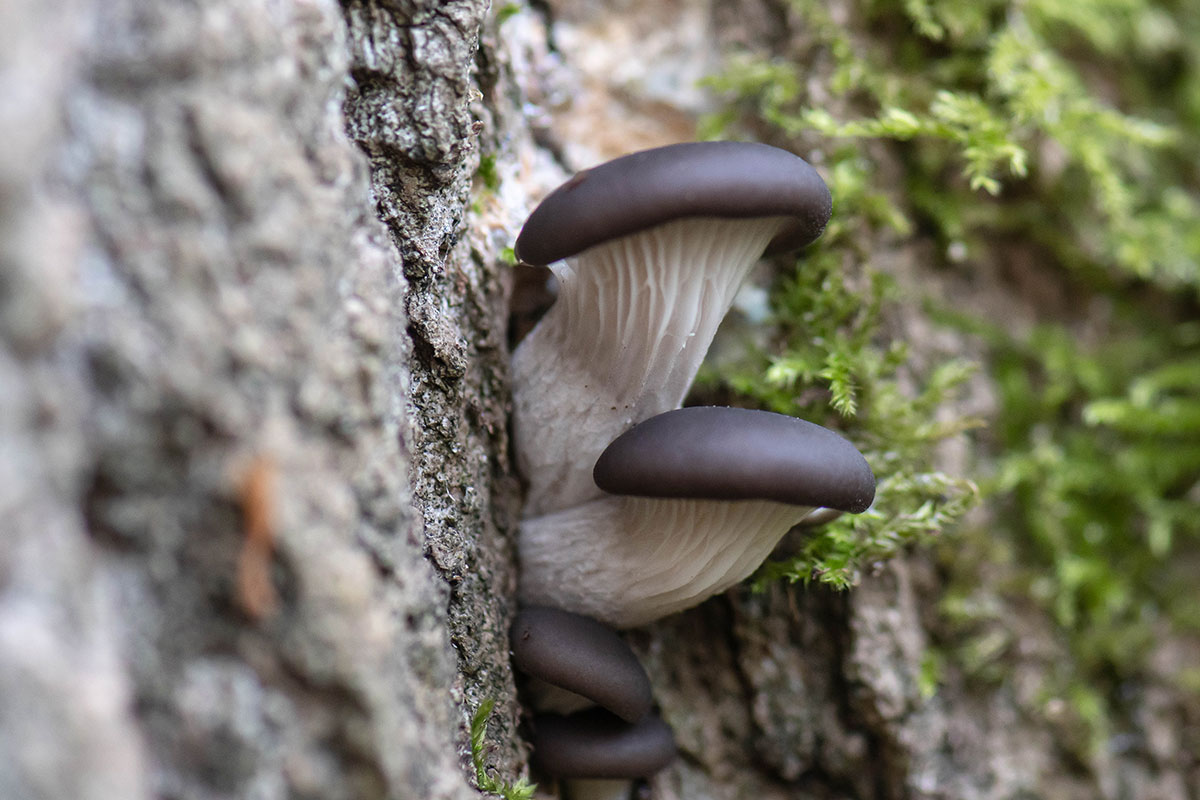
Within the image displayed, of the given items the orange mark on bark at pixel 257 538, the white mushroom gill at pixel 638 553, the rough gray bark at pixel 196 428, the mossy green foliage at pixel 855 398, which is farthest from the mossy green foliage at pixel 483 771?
the mossy green foliage at pixel 855 398

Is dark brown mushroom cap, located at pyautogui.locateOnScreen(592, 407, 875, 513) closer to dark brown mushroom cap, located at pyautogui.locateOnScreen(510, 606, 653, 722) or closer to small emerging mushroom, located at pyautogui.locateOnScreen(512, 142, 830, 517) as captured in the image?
small emerging mushroom, located at pyautogui.locateOnScreen(512, 142, 830, 517)

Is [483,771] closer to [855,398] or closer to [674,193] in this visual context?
[674,193]

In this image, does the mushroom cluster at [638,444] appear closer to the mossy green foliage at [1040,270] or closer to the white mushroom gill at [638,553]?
the white mushroom gill at [638,553]

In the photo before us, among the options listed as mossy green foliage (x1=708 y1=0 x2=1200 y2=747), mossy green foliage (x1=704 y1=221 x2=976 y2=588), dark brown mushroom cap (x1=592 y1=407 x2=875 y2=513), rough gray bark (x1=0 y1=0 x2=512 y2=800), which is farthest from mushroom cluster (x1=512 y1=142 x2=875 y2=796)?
rough gray bark (x1=0 y1=0 x2=512 y2=800)

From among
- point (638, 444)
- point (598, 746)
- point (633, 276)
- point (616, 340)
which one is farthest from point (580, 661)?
point (633, 276)

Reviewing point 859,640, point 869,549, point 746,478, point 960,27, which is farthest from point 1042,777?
point 960,27
